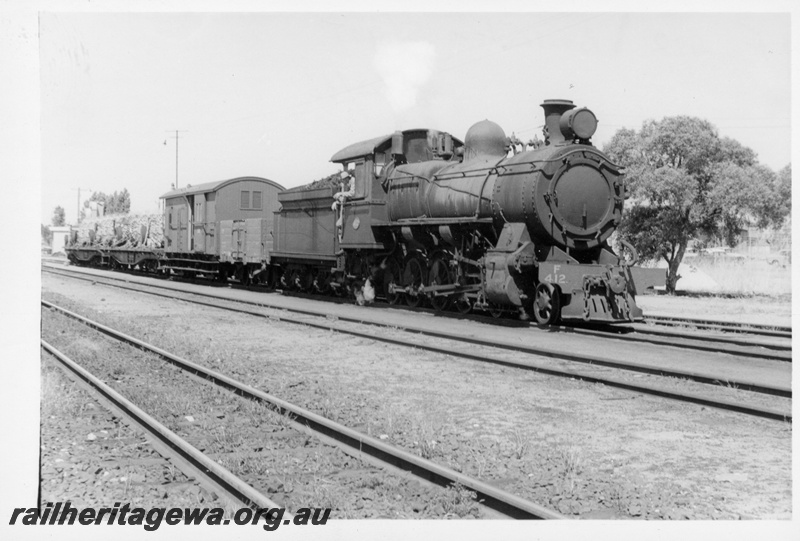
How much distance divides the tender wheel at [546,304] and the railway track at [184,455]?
7.42 metres

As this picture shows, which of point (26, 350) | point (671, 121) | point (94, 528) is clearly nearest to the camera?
point (94, 528)

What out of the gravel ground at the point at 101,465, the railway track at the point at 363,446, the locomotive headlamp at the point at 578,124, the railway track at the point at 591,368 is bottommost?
the gravel ground at the point at 101,465

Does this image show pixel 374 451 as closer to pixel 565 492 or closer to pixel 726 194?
pixel 565 492

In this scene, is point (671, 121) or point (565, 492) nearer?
point (565, 492)

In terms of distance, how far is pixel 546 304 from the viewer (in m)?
12.9

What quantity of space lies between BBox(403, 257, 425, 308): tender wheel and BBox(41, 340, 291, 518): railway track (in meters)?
8.82

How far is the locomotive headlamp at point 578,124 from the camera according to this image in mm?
13086

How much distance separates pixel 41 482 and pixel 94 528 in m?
0.95

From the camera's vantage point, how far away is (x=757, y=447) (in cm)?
582

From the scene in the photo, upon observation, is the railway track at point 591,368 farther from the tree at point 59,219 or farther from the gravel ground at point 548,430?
the tree at point 59,219

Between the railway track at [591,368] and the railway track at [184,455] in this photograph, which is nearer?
the railway track at [184,455]

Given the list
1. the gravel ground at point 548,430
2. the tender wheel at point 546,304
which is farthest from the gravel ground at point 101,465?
the tender wheel at point 546,304

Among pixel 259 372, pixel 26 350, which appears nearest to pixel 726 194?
pixel 259 372

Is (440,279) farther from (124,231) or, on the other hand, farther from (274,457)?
(124,231)
